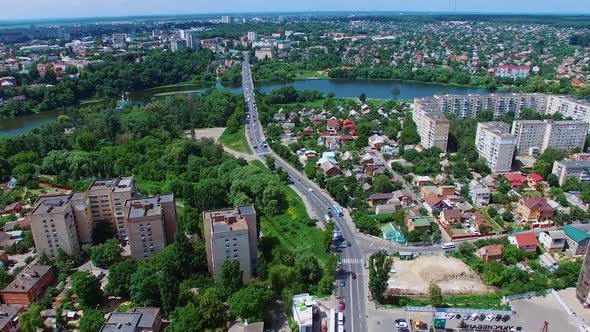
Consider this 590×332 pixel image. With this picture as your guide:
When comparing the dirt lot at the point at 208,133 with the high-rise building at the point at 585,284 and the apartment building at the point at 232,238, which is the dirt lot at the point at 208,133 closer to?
the apartment building at the point at 232,238

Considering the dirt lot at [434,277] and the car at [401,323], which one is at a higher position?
the car at [401,323]

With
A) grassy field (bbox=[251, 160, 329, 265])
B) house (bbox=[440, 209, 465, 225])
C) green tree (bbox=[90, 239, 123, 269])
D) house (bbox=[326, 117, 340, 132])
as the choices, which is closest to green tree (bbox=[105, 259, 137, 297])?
green tree (bbox=[90, 239, 123, 269])

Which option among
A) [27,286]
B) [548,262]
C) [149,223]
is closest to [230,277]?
[149,223]

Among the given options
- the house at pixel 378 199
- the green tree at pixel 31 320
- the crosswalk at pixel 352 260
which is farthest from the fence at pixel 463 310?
the green tree at pixel 31 320

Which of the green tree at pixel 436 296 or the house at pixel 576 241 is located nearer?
the green tree at pixel 436 296

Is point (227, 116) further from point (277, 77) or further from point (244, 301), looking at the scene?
point (244, 301)

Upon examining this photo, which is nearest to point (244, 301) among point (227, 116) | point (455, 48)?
point (227, 116)

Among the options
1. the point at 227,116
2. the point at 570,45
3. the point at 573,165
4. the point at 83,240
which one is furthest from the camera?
the point at 570,45
